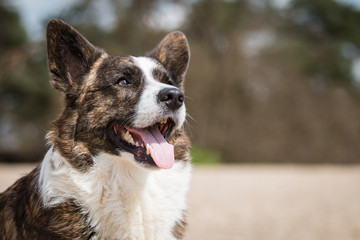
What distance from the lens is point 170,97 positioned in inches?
129

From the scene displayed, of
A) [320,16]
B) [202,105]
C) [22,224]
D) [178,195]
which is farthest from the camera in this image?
[320,16]

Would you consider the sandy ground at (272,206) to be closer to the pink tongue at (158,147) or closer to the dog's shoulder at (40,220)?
the dog's shoulder at (40,220)

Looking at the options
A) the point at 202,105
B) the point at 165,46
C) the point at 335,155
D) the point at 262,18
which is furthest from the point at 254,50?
the point at 165,46

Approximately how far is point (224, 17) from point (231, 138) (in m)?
6.57

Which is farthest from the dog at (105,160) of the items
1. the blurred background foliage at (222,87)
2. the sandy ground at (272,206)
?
the blurred background foliage at (222,87)

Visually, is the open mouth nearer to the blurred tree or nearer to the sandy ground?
the sandy ground

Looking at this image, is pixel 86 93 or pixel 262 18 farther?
pixel 262 18

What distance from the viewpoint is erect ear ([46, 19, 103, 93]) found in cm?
346

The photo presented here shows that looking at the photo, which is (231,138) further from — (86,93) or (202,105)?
(86,93)

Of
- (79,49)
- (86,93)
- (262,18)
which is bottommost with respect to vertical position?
(262,18)

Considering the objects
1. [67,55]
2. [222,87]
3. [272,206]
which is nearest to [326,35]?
[222,87]

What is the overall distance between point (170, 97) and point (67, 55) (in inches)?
42.0

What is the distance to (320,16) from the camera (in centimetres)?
2627

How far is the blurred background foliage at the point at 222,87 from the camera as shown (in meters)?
19.5
